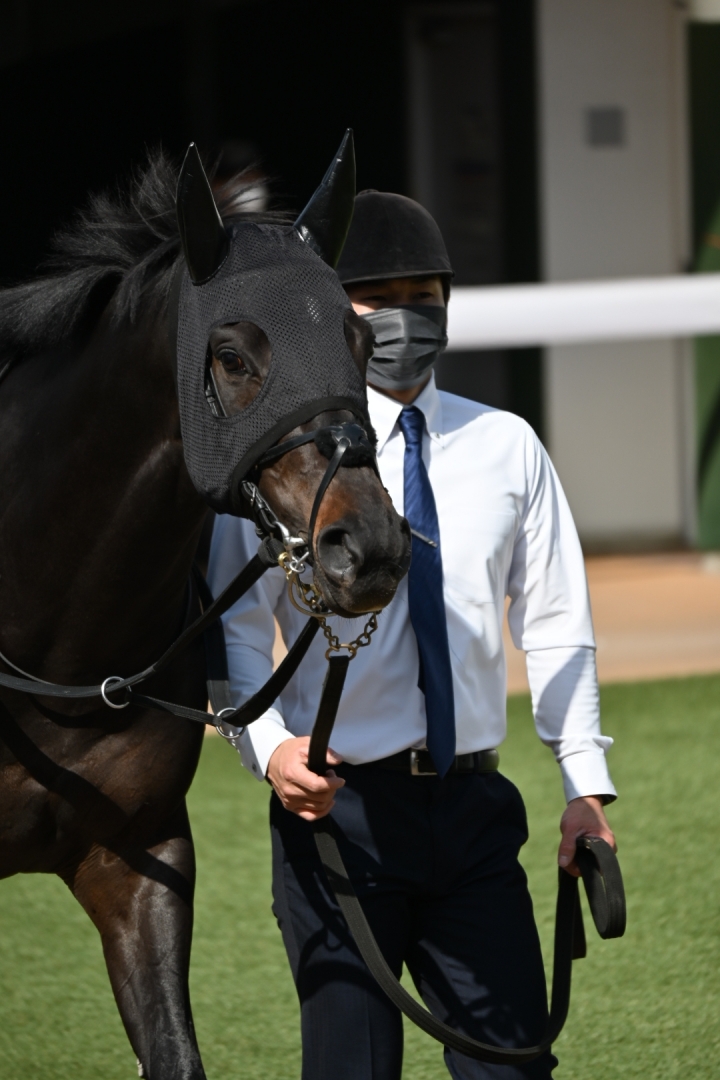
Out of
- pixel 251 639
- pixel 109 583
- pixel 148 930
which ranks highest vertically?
pixel 109 583

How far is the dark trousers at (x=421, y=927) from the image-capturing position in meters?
2.23

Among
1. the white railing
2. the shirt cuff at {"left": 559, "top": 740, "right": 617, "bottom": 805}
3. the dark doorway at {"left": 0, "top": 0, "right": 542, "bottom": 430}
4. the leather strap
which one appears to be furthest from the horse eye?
the dark doorway at {"left": 0, "top": 0, "right": 542, "bottom": 430}

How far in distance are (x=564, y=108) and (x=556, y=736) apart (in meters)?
6.48

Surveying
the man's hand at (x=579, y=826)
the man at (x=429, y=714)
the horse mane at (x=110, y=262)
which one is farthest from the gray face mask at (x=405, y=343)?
the man's hand at (x=579, y=826)

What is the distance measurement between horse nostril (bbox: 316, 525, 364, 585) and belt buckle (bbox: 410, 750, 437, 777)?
601 millimetres

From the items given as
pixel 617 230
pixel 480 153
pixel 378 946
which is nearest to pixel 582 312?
pixel 617 230

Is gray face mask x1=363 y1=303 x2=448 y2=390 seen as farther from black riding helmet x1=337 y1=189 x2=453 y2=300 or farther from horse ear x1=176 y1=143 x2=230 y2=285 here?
horse ear x1=176 y1=143 x2=230 y2=285

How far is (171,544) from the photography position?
7.25 ft

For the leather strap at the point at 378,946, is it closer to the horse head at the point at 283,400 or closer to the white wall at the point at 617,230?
the horse head at the point at 283,400

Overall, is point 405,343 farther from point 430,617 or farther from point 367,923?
point 367,923

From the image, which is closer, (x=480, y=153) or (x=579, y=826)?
(x=579, y=826)

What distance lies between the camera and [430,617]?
7.46ft

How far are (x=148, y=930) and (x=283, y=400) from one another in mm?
1045

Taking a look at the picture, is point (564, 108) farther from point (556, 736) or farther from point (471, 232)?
point (556, 736)
